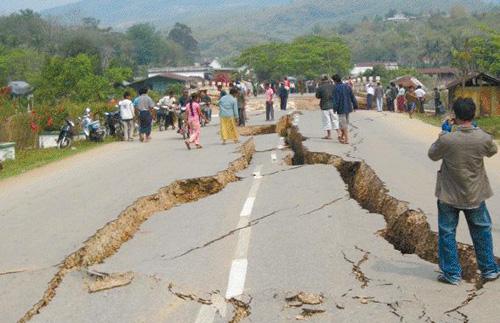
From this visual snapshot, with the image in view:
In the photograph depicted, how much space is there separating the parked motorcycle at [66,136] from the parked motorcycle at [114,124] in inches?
83.7

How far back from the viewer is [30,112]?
23.9 meters

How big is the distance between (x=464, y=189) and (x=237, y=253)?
8.21 feet

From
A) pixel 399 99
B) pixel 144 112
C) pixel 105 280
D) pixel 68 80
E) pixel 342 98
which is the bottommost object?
pixel 399 99

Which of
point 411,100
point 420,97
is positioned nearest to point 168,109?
point 411,100

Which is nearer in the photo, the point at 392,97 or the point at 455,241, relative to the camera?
→ the point at 455,241

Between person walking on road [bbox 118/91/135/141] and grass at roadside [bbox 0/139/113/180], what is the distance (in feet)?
2.71

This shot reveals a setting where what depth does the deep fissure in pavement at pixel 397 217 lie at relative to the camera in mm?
7312

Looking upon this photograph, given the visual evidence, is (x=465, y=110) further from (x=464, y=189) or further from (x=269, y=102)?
(x=269, y=102)

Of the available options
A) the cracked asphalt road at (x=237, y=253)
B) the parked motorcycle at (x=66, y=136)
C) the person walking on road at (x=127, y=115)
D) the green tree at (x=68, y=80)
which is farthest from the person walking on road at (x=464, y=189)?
the green tree at (x=68, y=80)

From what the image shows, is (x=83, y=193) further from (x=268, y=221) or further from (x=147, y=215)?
(x=268, y=221)

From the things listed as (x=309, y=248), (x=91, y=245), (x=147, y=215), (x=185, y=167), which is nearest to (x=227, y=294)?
(x=309, y=248)

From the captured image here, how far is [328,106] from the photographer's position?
19094mm

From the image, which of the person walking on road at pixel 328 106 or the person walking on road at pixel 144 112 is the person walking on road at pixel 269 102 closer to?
the person walking on road at pixel 144 112

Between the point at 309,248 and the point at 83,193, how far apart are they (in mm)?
5919
